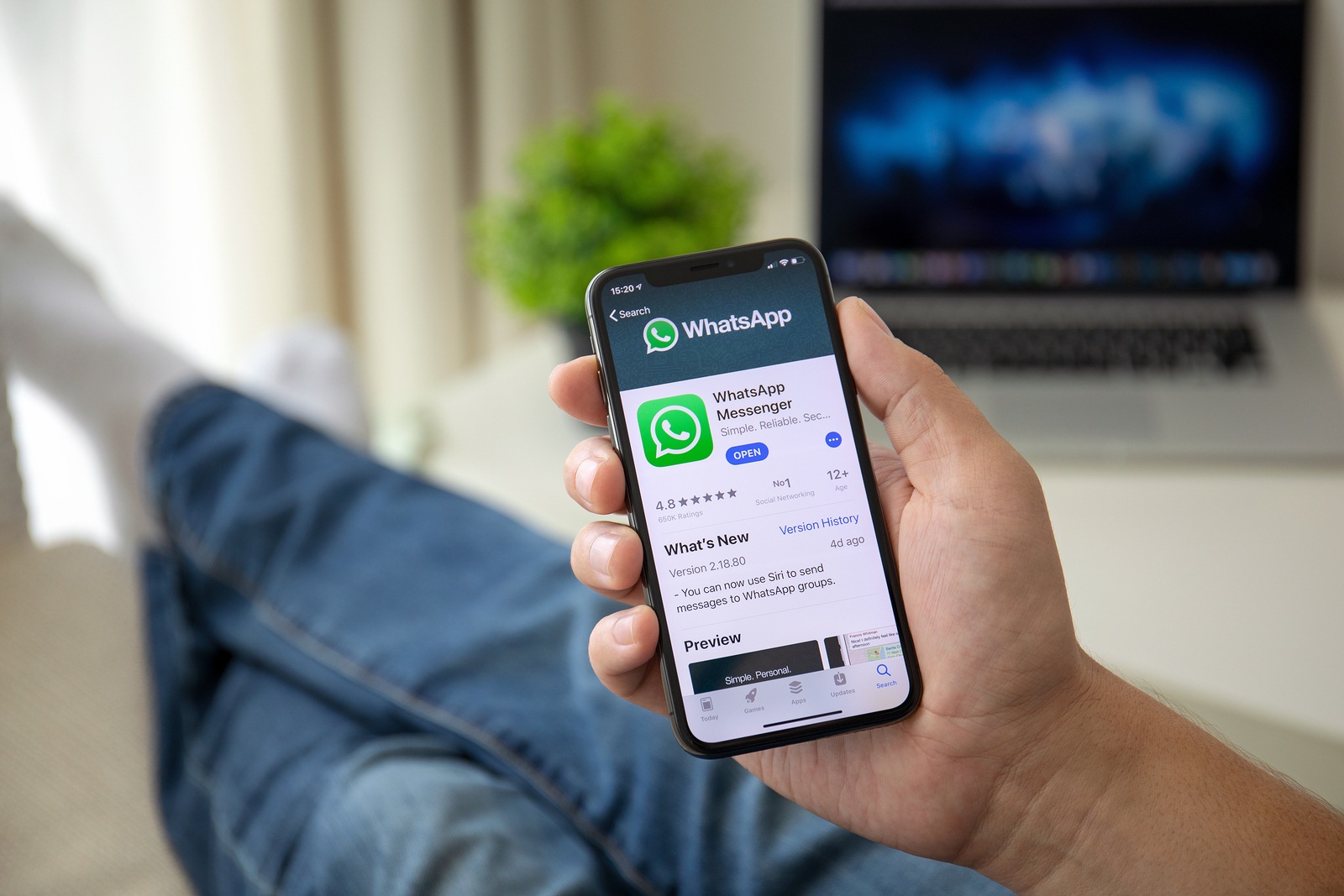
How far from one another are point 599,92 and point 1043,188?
801 mm

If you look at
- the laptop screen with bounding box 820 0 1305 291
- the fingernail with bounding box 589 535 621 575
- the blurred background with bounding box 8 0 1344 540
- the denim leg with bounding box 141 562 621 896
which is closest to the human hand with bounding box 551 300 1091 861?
the fingernail with bounding box 589 535 621 575

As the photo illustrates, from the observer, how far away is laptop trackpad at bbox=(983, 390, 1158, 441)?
831 millimetres

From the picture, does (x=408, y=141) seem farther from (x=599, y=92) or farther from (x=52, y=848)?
(x=52, y=848)

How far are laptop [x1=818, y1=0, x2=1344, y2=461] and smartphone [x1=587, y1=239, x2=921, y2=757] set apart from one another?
1.58ft

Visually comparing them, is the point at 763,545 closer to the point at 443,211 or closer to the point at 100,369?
the point at 100,369

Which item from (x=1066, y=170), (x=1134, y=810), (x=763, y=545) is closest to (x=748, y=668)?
(x=763, y=545)

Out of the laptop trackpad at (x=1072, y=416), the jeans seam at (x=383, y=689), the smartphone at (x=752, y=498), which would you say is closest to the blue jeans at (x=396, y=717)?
the jeans seam at (x=383, y=689)

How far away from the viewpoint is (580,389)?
18.7 inches

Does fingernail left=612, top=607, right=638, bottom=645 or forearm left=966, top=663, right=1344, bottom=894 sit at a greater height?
fingernail left=612, top=607, right=638, bottom=645

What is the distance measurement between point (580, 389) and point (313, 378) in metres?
0.67

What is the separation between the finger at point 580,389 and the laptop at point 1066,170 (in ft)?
1.67

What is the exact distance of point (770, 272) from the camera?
0.48 m

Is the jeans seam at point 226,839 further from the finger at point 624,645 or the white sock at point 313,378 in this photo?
the white sock at point 313,378

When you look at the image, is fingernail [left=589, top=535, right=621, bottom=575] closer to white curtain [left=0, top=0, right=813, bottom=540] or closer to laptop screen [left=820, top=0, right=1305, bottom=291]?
white curtain [left=0, top=0, right=813, bottom=540]
